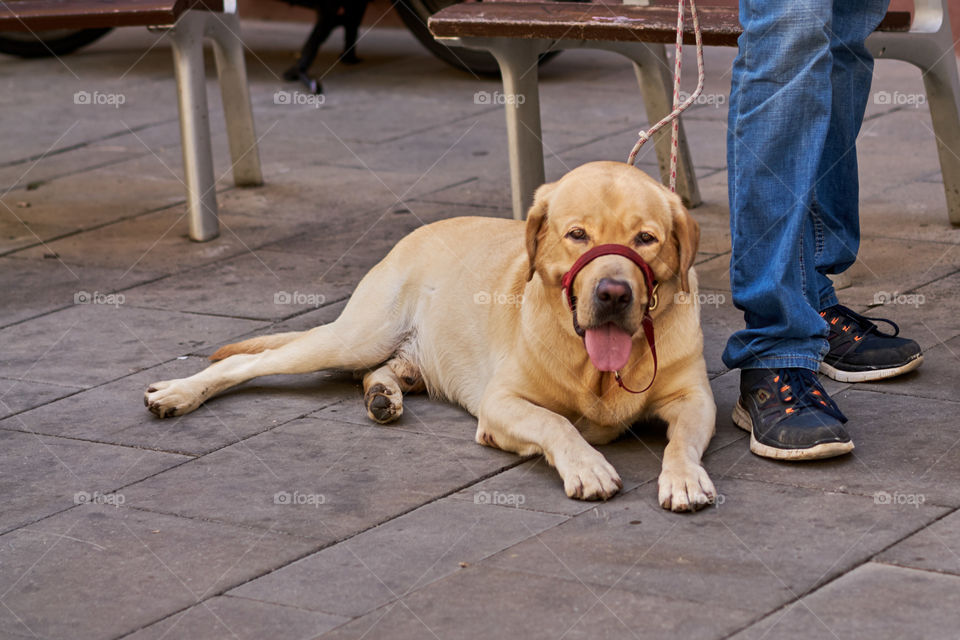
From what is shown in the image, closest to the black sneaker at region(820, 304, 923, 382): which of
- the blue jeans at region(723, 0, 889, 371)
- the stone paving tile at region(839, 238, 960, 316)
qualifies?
the blue jeans at region(723, 0, 889, 371)

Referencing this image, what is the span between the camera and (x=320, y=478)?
11.3 ft

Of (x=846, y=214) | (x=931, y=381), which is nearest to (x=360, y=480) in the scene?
(x=931, y=381)

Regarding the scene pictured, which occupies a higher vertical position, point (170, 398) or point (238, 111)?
point (170, 398)

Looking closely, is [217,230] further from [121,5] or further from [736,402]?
[736,402]

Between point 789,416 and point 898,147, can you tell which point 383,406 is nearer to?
point 789,416

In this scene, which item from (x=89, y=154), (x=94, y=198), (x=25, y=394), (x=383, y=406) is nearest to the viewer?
(x=383, y=406)

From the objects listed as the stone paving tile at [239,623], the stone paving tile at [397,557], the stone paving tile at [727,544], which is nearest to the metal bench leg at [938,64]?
the stone paving tile at [727,544]

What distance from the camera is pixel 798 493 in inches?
126

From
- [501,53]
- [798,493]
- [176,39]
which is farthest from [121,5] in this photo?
[798,493]

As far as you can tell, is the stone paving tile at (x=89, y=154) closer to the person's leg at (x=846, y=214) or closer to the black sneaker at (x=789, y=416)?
the person's leg at (x=846, y=214)

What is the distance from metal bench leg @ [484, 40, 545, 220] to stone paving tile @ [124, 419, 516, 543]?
200 cm

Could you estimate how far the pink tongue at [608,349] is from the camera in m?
3.40

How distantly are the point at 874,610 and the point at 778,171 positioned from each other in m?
1.35

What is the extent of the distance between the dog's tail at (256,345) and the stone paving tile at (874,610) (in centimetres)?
208
